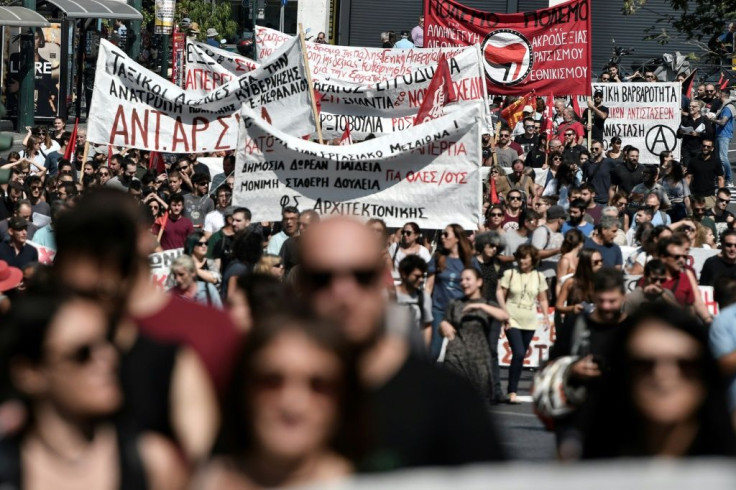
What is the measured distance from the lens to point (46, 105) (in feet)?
116

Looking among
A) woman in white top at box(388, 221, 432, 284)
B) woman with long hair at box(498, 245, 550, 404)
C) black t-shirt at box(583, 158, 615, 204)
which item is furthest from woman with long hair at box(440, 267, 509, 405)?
black t-shirt at box(583, 158, 615, 204)

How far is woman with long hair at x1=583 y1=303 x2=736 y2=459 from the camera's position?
3.28m

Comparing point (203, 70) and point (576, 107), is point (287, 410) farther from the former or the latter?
point (576, 107)

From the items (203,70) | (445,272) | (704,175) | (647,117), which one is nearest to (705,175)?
(704,175)

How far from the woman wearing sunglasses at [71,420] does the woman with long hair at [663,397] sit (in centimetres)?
89

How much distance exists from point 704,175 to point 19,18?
13.7 metres

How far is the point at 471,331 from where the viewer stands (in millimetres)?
11648

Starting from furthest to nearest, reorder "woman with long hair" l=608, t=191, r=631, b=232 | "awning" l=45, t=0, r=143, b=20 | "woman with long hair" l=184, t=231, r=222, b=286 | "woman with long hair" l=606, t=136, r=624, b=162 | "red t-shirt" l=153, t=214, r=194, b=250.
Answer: "awning" l=45, t=0, r=143, b=20, "woman with long hair" l=606, t=136, r=624, b=162, "woman with long hair" l=608, t=191, r=631, b=232, "red t-shirt" l=153, t=214, r=194, b=250, "woman with long hair" l=184, t=231, r=222, b=286

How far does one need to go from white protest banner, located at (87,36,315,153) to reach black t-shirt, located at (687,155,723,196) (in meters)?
7.02

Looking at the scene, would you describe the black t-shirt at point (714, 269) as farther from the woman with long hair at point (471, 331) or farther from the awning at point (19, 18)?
the awning at point (19, 18)

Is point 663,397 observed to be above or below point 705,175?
below

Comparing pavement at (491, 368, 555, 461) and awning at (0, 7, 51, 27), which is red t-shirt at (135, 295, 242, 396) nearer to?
pavement at (491, 368, 555, 461)

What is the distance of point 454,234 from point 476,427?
9709mm

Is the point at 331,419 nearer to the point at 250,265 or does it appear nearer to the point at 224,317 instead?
the point at 224,317
